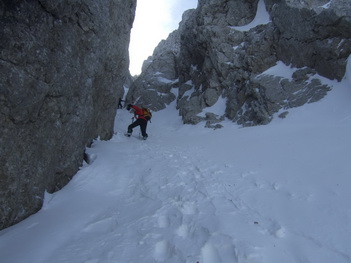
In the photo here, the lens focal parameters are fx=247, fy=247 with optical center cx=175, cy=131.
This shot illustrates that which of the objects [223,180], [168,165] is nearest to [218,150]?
[168,165]

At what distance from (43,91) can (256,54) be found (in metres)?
17.7

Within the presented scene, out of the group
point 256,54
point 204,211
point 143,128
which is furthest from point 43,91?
point 256,54

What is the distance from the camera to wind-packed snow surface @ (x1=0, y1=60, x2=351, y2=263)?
3.88 meters

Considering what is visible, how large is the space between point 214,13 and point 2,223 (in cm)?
2567

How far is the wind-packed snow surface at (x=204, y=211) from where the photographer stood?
3.88 meters

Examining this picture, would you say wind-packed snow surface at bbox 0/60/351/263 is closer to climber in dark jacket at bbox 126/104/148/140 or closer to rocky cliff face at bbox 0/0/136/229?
rocky cliff face at bbox 0/0/136/229

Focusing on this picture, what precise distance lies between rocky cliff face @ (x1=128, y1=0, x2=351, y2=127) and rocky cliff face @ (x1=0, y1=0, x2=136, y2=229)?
36.1 feet

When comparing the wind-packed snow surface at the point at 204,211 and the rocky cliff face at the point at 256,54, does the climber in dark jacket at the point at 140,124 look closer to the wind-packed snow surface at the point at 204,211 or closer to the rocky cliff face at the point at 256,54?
the wind-packed snow surface at the point at 204,211

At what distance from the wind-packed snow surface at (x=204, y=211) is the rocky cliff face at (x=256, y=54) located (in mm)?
7127

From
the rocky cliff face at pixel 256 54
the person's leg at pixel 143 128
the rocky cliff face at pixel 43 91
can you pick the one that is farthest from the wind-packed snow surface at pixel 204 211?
the rocky cliff face at pixel 256 54

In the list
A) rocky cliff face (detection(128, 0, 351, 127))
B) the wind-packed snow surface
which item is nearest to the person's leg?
the wind-packed snow surface

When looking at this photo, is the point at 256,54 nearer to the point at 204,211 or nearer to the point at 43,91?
the point at 204,211

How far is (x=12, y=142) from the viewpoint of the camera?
16.8 ft

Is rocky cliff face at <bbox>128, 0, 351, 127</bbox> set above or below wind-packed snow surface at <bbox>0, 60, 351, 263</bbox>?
above
